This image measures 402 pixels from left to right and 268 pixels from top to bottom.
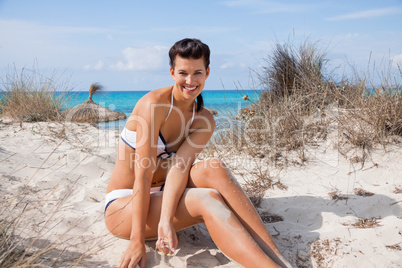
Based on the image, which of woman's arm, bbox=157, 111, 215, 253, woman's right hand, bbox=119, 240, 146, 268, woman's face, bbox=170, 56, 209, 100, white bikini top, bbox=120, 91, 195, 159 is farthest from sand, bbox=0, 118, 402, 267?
woman's face, bbox=170, 56, 209, 100

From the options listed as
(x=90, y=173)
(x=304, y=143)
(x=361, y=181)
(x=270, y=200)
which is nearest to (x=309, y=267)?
(x=270, y=200)

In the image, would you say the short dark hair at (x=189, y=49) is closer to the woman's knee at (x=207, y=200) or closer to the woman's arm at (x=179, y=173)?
the woman's arm at (x=179, y=173)

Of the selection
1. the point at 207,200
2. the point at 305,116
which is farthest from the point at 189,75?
the point at 305,116

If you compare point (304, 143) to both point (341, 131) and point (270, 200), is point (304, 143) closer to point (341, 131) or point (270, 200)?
point (341, 131)

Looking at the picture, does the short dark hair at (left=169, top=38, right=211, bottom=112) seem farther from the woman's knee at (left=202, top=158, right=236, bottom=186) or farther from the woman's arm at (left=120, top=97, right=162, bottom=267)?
the woman's knee at (left=202, top=158, right=236, bottom=186)

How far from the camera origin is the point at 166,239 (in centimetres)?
201

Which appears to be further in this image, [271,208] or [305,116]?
[305,116]

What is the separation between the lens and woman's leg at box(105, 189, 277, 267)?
1920 millimetres

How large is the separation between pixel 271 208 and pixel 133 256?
1448 mm

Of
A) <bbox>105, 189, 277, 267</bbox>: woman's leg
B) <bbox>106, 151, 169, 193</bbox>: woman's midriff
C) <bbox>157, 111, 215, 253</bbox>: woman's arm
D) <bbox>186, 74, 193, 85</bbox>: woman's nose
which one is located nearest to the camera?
<bbox>105, 189, 277, 267</bbox>: woman's leg

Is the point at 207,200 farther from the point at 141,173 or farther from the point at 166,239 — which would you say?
the point at 141,173

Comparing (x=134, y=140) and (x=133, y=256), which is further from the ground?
(x=134, y=140)

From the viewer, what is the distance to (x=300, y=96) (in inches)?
176

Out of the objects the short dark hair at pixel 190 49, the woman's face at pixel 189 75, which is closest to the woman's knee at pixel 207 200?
the woman's face at pixel 189 75
